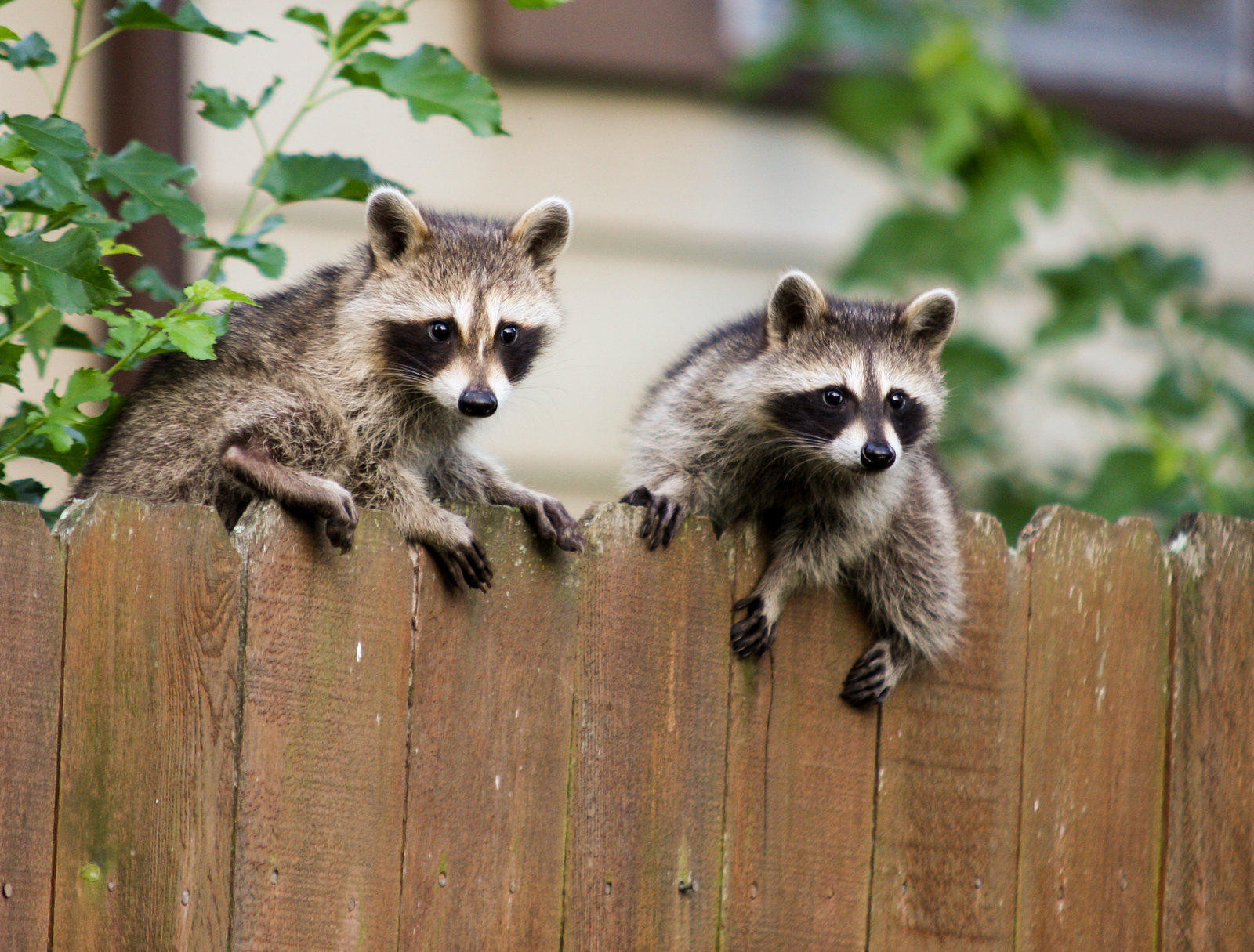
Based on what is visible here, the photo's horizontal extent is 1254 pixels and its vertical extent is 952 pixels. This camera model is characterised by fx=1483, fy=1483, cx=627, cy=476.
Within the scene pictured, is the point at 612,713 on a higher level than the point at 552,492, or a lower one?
lower

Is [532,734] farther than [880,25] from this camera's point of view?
No

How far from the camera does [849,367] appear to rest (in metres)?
3.13

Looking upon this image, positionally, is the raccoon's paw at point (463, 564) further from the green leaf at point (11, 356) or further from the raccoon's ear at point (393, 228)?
the raccoon's ear at point (393, 228)

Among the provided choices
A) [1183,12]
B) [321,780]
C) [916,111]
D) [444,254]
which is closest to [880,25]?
[916,111]

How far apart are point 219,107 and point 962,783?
169 cm

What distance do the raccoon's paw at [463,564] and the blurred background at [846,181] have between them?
1963mm

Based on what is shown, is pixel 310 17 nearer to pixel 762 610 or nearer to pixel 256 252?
pixel 256 252

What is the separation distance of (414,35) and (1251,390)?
3216 mm

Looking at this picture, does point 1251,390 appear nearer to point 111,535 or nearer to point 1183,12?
point 1183,12

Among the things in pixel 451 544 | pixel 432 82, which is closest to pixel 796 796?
pixel 451 544

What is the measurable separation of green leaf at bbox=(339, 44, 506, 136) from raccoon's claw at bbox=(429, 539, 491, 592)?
Answer: 668 millimetres

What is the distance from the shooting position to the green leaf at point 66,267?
78.2 inches

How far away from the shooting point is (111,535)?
1971 mm

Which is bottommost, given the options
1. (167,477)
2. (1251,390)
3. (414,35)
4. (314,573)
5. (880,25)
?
(314,573)
